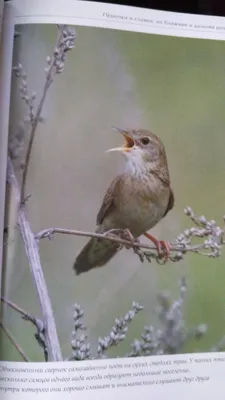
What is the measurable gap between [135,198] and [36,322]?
0.37 feet

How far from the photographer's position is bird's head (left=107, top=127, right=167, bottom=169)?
359 millimetres

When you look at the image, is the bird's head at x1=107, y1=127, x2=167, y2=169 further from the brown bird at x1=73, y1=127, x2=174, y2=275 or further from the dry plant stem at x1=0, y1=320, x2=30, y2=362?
the dry plant stem at x1=0, y1=320, x2=30, y2=362

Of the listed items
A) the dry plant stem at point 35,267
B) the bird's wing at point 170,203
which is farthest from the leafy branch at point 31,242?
the bird's wing at point 170,203

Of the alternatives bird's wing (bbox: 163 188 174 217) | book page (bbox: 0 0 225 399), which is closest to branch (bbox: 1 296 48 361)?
book page (bbox: 0 0 225 399)

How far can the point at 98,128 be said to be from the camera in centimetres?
35

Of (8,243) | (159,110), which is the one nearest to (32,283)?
(8,243)

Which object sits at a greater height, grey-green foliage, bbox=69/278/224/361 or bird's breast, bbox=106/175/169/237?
bird's breast, bbox=106/175/169/237

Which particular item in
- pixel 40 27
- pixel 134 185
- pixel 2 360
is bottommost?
pixel 2 360

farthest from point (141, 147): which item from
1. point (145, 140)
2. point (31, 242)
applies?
point (31, 242)

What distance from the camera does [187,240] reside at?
37cm

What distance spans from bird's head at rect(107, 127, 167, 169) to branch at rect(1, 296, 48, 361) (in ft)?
0.43

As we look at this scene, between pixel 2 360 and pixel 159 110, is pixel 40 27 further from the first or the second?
pixel 2 360

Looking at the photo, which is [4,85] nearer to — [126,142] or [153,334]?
[126,142]

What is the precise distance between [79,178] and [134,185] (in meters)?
0.04
